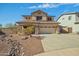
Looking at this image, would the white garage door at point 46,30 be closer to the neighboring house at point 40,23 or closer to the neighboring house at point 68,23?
the neighboring house at point 40,23

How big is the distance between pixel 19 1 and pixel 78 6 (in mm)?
856

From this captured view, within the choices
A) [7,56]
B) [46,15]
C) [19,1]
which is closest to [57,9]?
[46,15]

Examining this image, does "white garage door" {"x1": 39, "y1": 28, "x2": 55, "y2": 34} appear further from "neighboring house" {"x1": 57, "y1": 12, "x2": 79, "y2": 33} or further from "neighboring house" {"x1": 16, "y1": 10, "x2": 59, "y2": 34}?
"neighboring house" {"x1": 57, "y1": 12, "x2": 79, "y2": 33}

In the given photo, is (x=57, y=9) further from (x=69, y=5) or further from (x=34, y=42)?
(x=34, y=42)

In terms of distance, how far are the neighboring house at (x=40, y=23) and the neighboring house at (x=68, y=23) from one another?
88 millimetres

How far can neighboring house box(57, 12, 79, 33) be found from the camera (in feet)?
20.6

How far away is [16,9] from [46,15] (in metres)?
0.44

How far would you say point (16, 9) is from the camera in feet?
20.6

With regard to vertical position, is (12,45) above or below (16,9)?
below

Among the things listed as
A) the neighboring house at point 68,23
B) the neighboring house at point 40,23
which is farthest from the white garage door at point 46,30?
the neighboring house at point 68,23

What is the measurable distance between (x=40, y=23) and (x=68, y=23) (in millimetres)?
410

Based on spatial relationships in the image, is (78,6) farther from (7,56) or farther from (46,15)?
(7,56)

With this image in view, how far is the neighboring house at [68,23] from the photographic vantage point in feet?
20.6

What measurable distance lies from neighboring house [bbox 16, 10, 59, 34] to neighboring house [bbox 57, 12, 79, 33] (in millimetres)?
88
